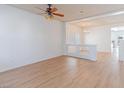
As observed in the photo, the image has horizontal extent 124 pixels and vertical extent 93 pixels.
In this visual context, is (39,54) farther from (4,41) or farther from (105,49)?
(105,49)

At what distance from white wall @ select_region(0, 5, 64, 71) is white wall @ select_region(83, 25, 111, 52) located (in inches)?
195

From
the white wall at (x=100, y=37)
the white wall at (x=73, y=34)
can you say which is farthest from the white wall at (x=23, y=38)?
the white wall at (x=100, y=37)

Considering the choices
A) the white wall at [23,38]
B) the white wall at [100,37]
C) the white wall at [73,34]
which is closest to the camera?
the white wall at [23,38]

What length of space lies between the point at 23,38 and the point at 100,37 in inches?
297

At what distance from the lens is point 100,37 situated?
33.3 ft

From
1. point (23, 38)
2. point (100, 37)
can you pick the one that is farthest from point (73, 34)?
point (23, 38)

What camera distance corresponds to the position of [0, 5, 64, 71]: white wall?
4.15 m

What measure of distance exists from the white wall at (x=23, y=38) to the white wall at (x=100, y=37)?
16.3ft

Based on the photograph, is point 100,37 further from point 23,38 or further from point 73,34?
point 23,38

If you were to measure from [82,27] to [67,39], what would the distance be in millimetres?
3546

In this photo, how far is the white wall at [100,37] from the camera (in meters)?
9.59

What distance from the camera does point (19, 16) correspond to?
473 cm

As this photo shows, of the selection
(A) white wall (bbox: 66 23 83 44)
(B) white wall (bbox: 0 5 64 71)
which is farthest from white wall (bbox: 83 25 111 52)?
(B) white wall (bbox: 0 5 64 71)

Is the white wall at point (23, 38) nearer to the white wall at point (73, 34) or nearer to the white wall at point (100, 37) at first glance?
the white wall at point (73, 34)
